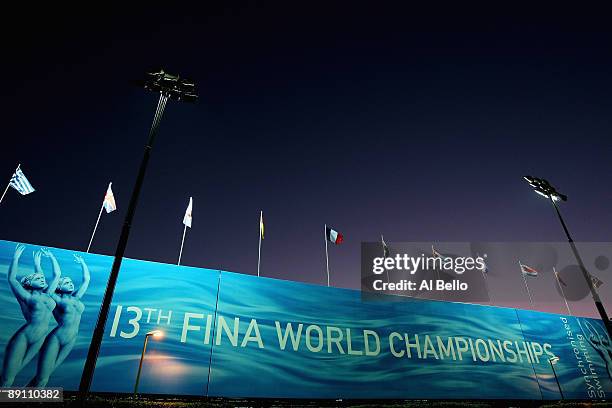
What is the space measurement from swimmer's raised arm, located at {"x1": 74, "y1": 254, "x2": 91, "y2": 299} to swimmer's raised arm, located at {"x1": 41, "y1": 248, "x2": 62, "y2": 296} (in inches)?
38.4

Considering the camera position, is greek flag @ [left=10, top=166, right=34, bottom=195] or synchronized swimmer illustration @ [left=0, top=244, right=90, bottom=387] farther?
greek flag @ [left=10, top=166, right=34, bottom=195]

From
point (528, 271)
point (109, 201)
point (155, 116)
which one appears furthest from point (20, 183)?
point (528, 271)

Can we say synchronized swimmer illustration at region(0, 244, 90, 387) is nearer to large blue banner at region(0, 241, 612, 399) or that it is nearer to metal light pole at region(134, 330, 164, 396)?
large blue banner at region(0, 241, 612, 399)

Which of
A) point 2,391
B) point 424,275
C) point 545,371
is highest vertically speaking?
point 424,275

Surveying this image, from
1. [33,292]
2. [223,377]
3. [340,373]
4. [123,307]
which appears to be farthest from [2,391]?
[340,373]

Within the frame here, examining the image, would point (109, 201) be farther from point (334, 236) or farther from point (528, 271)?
point (528, 271)

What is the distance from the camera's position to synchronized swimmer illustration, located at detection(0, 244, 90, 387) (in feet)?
55.4

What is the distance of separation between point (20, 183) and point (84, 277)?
20.7 feet

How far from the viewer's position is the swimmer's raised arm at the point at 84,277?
19236mm

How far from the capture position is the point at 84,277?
19719 mm

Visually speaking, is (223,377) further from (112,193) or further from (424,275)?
(424,275)

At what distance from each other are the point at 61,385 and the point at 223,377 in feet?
26.7

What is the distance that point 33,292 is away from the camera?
59.5 feet

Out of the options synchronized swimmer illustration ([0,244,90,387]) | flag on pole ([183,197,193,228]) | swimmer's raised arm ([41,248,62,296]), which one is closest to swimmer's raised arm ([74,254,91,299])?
synchronized swimmer illustration ([0,244,90,387])
